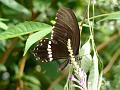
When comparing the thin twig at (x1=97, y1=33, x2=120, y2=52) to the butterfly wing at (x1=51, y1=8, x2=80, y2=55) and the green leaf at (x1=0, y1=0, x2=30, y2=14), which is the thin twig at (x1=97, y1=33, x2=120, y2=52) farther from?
the butterfly wing at (x1=51, y1=8, x2=80, y2=55)

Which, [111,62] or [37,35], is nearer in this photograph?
[37,35]

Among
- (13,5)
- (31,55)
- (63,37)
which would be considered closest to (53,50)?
(63,37)

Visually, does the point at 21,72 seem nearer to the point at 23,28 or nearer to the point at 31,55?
the point at 31,55

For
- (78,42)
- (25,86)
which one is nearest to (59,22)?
(78,42)

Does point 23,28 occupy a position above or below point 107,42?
above

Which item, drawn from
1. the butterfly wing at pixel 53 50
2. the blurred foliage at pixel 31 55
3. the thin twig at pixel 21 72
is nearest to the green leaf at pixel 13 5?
the blurred foliage at pixel 31 55

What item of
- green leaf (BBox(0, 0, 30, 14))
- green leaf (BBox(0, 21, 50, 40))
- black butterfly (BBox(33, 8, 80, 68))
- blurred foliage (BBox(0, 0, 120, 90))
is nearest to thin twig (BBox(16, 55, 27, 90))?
blurred foliage (BBox(0, 0, 120, 90))

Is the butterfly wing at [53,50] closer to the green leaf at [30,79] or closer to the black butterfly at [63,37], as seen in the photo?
the black butterfly at [63,37]

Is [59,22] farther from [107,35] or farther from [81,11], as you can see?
[107,35]
